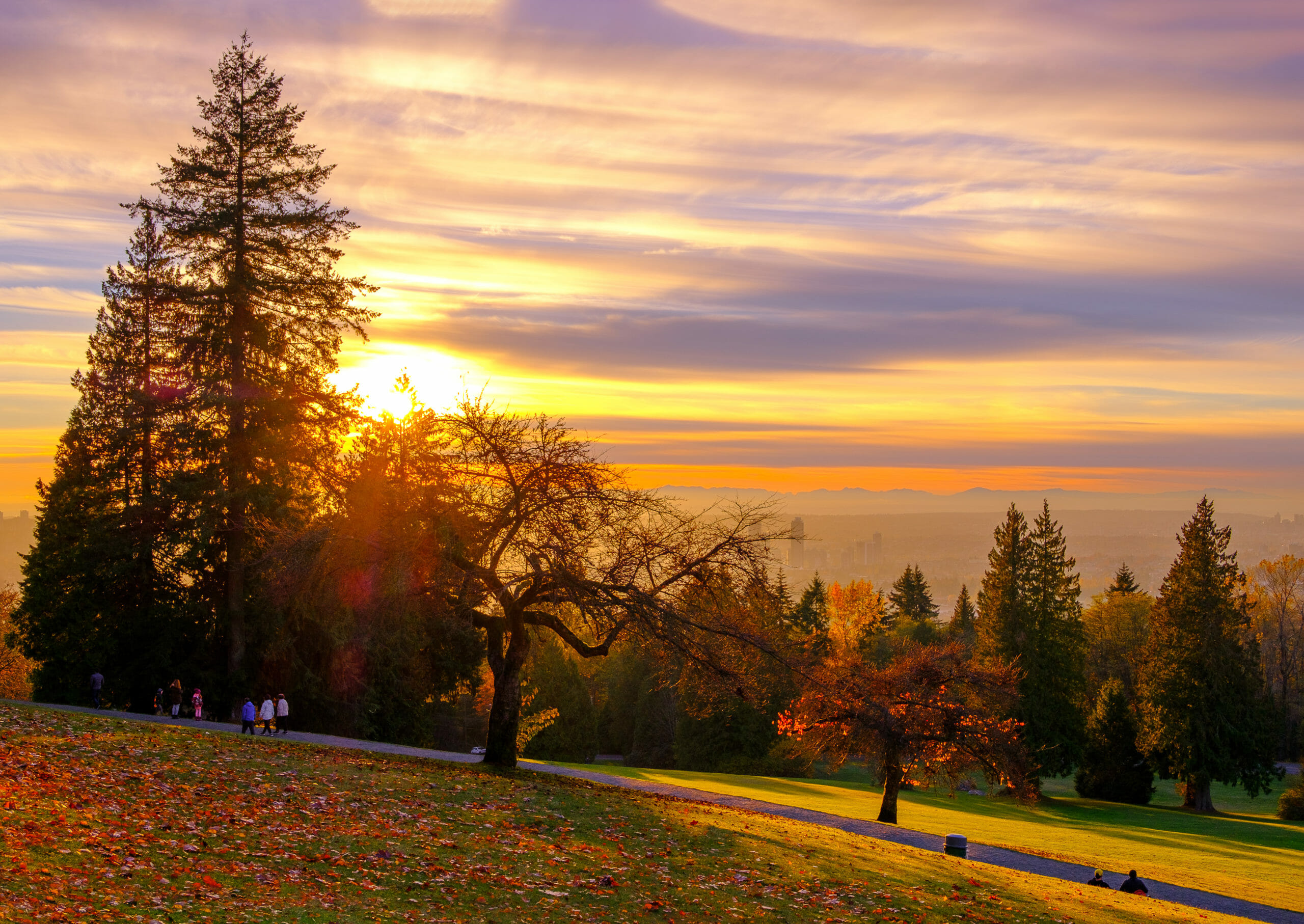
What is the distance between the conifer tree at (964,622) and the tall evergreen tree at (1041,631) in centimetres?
2214

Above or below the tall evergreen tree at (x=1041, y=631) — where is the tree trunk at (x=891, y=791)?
below

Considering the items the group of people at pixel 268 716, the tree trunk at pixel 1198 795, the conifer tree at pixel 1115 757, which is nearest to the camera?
the group of people at pixel 268 716

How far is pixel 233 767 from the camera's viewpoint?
62.2 feet

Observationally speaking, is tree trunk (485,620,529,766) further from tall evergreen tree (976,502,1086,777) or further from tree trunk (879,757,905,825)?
tall evergreen tree (976,502,1086,777)

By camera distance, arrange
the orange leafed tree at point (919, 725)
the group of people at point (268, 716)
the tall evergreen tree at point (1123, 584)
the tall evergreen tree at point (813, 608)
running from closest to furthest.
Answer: the orange leafed tree at point (919, 725) < the group of people at point (268, 716) < the tall evergreen tree at point (813, 608) < the tall evergreen tree at point (1123, 584)

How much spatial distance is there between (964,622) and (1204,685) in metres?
48.5

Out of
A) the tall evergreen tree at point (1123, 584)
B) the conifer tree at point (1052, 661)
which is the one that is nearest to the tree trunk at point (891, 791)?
the conifer tree at point (1052, 661)

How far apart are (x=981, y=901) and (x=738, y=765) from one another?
4867 centimetres

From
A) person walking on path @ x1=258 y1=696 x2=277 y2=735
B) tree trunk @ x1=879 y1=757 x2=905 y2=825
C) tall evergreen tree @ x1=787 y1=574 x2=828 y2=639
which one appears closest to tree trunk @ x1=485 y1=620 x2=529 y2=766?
person walking on path @ x1=258 y1=696 x2=277 y2=735

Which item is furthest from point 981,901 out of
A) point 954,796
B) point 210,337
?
point 954,796

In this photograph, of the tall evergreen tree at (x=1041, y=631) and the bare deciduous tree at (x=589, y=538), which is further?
the tall evergreen tree at (x=1041, y=631)

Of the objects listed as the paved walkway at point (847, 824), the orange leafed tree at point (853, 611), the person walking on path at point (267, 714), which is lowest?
the paved walkway at point (847, 824)

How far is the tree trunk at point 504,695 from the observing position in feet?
81.2

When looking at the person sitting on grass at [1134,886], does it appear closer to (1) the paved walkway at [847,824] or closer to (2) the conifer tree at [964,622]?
(1) the paved walkway at [847,824]
